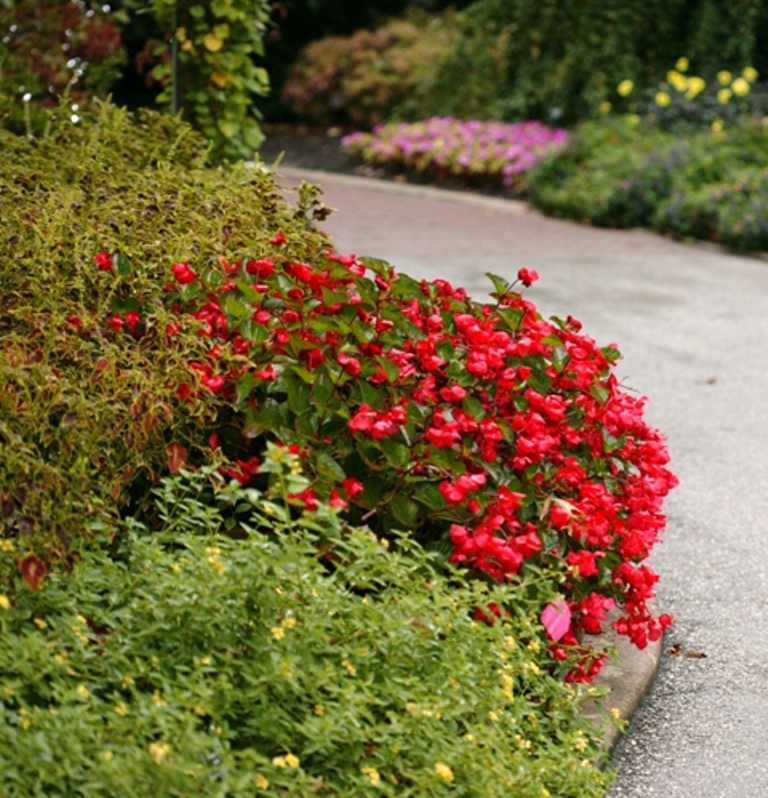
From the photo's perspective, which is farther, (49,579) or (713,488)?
(713,488)

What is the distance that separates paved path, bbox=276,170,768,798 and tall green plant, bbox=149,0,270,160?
2.31m

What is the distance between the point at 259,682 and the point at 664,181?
9461 mm

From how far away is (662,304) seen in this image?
29.4ft

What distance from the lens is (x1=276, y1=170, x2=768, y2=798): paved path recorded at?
3682 mm

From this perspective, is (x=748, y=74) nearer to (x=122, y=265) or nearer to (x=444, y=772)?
(x=122, y=265)

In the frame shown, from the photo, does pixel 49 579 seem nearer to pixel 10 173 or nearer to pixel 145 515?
pixel 145 515

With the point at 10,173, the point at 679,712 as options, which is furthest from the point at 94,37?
the point at 679,712

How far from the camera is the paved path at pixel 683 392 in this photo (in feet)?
12.1

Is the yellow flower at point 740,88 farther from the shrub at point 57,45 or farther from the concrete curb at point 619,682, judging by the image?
the concrete curb at point 619,682

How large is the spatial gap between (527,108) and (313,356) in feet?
36.6

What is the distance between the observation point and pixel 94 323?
11.6 feet

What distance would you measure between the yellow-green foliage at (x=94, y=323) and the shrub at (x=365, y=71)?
36.9 feet

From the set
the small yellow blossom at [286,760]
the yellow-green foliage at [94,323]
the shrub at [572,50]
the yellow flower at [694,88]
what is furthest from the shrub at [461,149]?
the small yellow blossom at [286,760]

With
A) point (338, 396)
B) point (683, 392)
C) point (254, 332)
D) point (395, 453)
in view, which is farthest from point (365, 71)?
point (395, 453)
